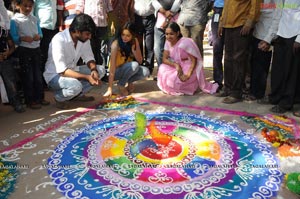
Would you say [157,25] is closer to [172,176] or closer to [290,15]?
[290,15]

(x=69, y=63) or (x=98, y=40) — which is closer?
(x=69, y=63)

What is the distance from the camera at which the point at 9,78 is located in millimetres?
3854

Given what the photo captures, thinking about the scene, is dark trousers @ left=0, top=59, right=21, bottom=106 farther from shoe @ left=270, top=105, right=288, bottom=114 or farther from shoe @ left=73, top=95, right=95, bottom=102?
shoe @ left=270, top=105, right=288, bottom=114

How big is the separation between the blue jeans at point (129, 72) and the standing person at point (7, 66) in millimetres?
1416

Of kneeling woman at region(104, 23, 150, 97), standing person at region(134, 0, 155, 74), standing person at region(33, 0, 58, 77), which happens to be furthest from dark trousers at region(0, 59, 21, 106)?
standing person at region(134, 0, 155, 74)

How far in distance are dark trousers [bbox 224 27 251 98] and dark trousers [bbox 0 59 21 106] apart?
107 inches

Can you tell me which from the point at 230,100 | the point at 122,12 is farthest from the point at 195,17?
the point at 230,100

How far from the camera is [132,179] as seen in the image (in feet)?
7.96

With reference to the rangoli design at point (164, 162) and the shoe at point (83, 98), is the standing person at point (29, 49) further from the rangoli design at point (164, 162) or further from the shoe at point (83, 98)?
the rangoli design at point (164, 162)

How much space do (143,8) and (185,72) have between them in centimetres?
141

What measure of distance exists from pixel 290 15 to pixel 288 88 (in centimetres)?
86

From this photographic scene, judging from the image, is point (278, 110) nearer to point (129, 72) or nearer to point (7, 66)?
point (129, 72)

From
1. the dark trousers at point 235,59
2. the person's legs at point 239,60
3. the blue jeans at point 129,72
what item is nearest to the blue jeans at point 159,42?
A: the blue jeans at point 129,72

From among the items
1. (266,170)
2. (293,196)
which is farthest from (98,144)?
(293,196)
